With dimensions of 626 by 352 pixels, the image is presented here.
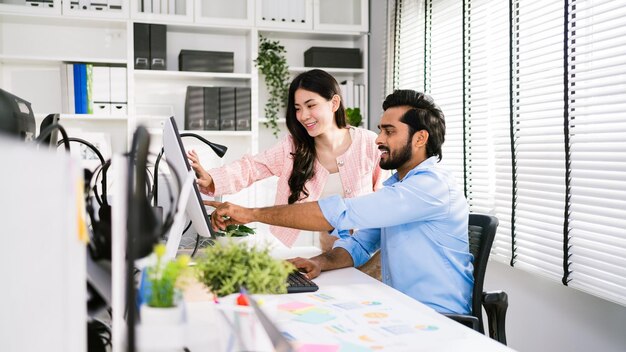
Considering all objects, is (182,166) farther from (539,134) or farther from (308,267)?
(539,134)

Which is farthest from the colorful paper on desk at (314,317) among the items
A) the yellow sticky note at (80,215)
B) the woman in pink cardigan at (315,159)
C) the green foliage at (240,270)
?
the woman in pink cardigan at (315,159)

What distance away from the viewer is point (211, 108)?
369cm

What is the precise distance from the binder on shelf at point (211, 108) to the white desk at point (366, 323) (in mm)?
2386

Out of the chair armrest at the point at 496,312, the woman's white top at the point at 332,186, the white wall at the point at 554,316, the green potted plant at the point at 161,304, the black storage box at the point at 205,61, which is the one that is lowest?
the white wall at the point at 554,316

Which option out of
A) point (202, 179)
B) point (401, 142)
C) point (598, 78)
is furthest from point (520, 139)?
point (202, 179)

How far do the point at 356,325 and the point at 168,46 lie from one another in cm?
314

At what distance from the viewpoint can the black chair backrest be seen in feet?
5.44

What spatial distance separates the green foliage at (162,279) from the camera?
696mm

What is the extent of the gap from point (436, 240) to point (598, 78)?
913 millimetres

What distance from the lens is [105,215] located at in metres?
1.19

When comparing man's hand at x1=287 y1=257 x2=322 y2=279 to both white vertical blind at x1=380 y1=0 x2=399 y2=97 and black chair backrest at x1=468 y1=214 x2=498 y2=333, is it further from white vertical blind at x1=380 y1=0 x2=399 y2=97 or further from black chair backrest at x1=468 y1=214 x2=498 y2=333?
white vertical blind at x1=380 y1=0 x2=399 y2=97

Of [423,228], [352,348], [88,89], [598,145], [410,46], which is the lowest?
[352,348]

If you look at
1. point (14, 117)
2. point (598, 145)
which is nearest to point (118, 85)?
point (14, 117)

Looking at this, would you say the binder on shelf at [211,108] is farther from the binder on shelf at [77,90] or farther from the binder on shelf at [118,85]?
the binder on shelf at [77,90]
